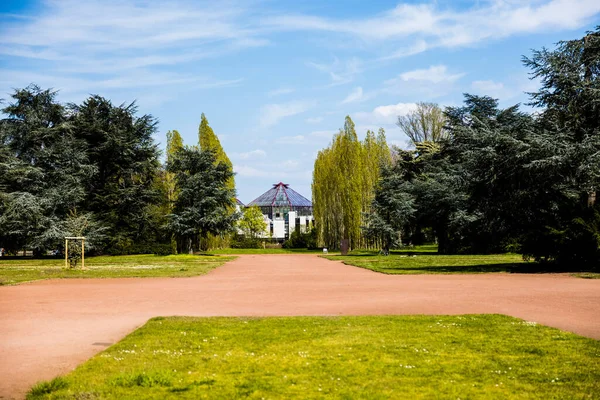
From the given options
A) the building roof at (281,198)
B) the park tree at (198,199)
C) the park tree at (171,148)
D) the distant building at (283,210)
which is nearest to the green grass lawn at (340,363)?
the park tree at (198,199)

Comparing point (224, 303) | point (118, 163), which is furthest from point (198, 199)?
point (224, 303)

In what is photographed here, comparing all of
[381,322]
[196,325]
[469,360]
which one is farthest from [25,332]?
[469,360]

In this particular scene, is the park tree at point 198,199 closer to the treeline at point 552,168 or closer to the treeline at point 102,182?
the treeline at point 102,182

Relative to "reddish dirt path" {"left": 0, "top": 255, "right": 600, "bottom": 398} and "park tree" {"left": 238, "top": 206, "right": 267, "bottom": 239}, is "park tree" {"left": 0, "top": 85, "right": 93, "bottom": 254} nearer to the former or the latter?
"reddish dirt path" {"left": 0, "top": 255, "right": 600, "bottom": 398}

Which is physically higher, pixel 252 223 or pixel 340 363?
pixel 252 223

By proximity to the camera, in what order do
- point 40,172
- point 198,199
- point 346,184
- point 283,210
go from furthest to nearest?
point 283,210
point 346,184
point 198,199
point 40,172

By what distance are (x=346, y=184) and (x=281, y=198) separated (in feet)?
159

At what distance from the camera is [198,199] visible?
5088cm

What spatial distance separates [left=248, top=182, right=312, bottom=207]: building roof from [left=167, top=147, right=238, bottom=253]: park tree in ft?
163

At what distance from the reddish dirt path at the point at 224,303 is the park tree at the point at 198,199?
1121 inches

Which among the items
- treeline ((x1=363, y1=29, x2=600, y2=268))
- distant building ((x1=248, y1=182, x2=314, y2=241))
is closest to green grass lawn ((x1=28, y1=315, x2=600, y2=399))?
treeline ((x1=363, y1=29, x2=600, y2=268))

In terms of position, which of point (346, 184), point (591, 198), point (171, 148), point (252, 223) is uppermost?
point (171, 148)

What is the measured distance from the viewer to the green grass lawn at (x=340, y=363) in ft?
18.8

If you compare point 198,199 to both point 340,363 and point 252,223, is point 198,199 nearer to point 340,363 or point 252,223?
point 252,223
